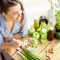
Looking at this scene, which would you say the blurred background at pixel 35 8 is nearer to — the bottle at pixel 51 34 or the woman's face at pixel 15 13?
the bottle at pixel 51 34

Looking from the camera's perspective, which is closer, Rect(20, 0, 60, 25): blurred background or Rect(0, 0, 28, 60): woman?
Rect(0, 0, 28, 60): woman

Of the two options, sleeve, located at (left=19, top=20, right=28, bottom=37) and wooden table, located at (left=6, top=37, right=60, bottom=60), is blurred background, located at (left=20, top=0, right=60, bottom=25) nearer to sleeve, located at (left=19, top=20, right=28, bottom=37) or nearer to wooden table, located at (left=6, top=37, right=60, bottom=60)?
sleeve, located at (left=19, top=20, right=28, bottom=37)

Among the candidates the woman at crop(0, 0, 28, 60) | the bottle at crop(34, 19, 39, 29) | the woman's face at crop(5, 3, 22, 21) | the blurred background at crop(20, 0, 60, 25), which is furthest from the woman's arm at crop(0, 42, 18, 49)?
the blurred background at crop(20, 0, 60, 25)

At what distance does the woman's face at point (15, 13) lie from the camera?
5.96 ft

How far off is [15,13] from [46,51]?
45cm

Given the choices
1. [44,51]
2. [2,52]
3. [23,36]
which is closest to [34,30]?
[23,36]

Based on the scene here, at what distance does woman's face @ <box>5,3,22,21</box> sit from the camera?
1.82 m

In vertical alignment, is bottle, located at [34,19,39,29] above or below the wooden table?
above

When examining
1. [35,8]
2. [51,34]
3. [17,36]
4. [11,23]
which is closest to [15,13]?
[11,23]

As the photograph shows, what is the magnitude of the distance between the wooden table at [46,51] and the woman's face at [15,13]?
29 centimetres

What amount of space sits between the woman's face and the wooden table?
29 cm

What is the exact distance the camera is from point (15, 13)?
186 cm

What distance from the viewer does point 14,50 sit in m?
1.94

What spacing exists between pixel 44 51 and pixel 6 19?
1.49ft
